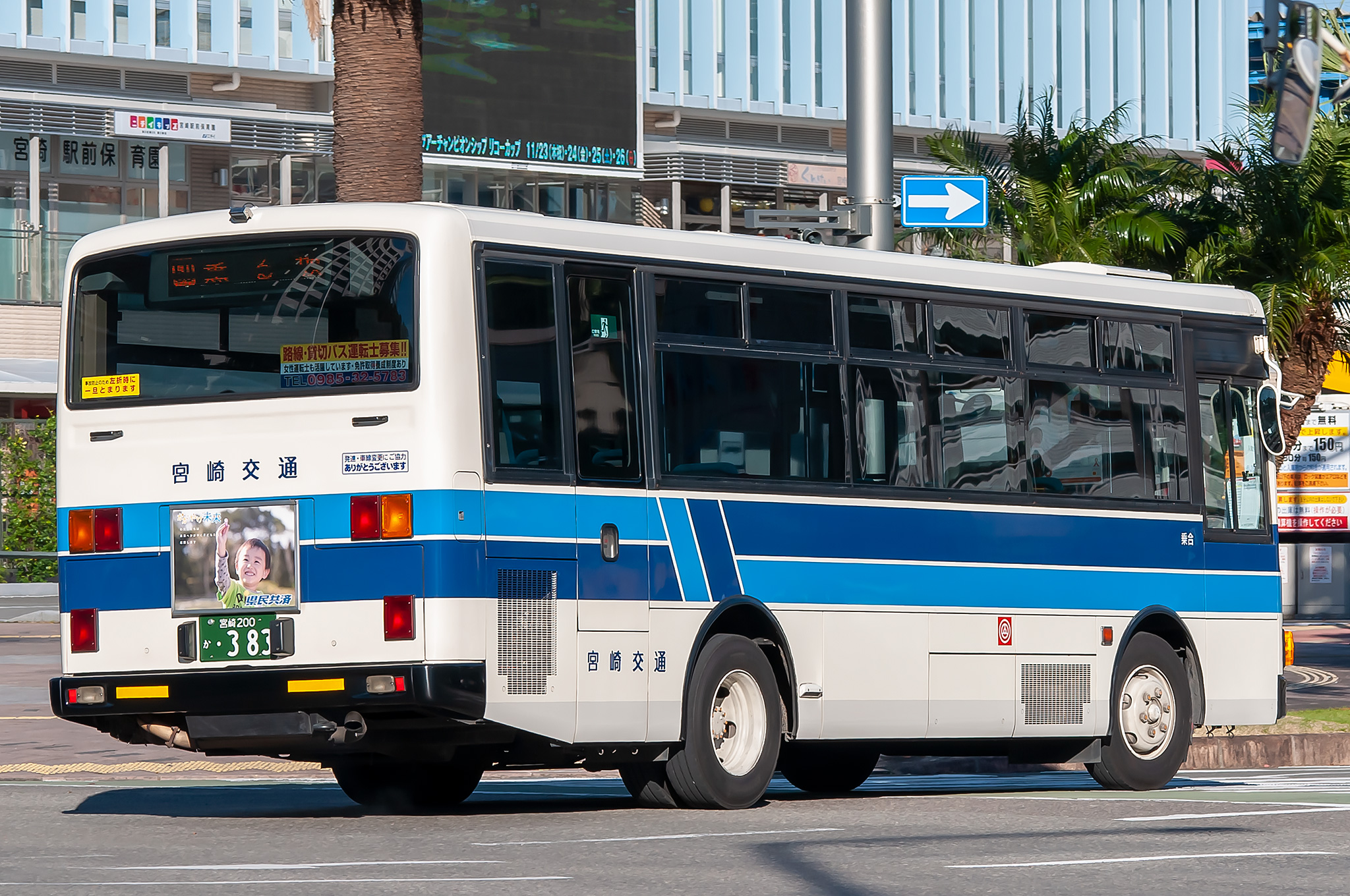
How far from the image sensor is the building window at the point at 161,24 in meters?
44.6

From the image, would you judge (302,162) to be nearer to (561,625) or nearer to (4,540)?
(4,540)

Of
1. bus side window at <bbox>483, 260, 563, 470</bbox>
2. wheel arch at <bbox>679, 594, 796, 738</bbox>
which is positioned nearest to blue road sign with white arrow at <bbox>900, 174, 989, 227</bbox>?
wheel arch at <bbox>679, 594, 796, 738</bbox>

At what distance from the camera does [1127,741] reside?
15.0 m

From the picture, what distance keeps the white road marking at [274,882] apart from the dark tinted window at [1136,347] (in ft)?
23.3

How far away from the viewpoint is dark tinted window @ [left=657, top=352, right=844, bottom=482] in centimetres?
1239

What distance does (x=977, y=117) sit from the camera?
186ft

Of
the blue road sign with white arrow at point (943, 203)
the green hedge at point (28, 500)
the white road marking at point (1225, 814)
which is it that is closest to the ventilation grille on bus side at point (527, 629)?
the white road marking at point (1225, 814)

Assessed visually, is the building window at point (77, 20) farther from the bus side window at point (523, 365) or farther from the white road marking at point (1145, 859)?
the white road marking at point (1145, 859)

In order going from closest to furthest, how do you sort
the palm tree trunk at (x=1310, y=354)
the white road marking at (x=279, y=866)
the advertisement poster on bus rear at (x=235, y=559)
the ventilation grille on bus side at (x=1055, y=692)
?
1. the white road marking at (x=279, y=866)
2. the advertisement poster on bus rear at (x=235, y=559)
3. the ventilation grille on bus side at (x=1055, y=692)
4. the palm tree trunk at (x=1310, y=354)

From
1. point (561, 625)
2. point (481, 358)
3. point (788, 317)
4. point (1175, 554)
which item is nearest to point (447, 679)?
point (561, 625)

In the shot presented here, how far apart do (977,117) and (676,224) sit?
10702 millimetres

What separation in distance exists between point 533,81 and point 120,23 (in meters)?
8.31

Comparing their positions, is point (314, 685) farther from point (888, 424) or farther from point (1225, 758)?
point (1225, 758)

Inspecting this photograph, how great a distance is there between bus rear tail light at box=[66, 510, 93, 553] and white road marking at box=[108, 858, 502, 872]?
2.80 metres
